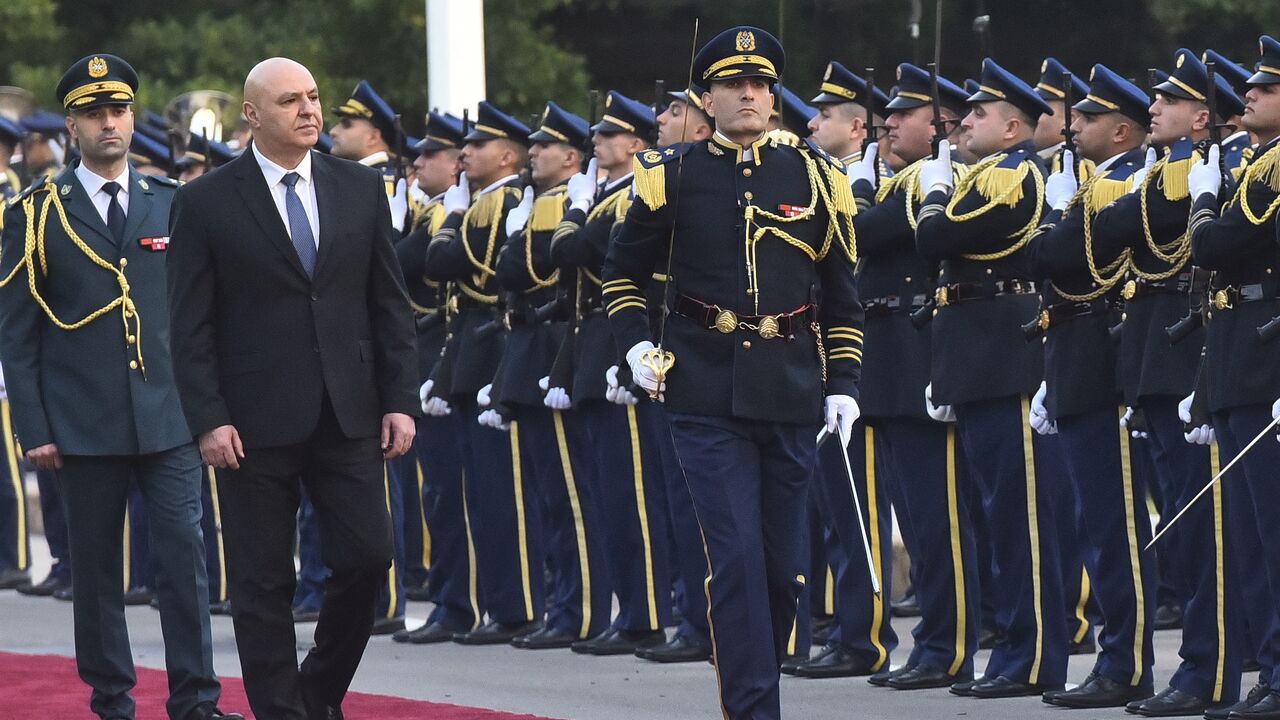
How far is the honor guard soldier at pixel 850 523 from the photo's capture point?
30.3ft

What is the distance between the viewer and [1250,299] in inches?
303

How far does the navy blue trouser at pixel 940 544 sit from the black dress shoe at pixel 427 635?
7.69ft

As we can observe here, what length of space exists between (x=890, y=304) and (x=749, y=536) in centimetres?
226

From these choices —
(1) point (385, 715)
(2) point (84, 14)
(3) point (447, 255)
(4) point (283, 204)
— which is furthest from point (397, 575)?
(2) point (84, 14)

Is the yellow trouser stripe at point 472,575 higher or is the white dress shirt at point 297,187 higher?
the white dress shirt at point 297,187

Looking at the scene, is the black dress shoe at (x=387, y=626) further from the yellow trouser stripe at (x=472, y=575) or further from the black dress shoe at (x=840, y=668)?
the black dress shoe at (x=840, y=668)

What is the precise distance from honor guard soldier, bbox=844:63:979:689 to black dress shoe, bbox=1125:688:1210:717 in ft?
3.07

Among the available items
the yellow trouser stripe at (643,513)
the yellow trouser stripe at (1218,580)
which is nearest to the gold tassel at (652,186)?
the yellow trouser stripe at (1218,580)

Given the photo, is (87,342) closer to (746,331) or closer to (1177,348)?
(746,331)

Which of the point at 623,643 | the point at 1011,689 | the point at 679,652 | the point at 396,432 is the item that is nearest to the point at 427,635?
the point at 623,643

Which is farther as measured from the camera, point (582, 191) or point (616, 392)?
point (582, 191)

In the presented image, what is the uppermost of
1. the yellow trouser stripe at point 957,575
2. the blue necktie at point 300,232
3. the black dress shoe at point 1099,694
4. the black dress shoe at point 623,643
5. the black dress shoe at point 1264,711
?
the blue necktie at point 300,232

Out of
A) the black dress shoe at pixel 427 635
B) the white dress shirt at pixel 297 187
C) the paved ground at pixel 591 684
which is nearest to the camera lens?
the white dress shirt at pixel 297 187

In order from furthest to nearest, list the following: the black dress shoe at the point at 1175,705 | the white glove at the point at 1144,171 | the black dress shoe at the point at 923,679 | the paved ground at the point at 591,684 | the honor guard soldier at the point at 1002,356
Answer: the black dress shoe at the point at 923,679 → the honor guard soldier at the point at 1002,356 → the paved ground at the point at 591,684 → the white glove at the point at 1144,171 → the black dress shoe at the point at 1175,705
